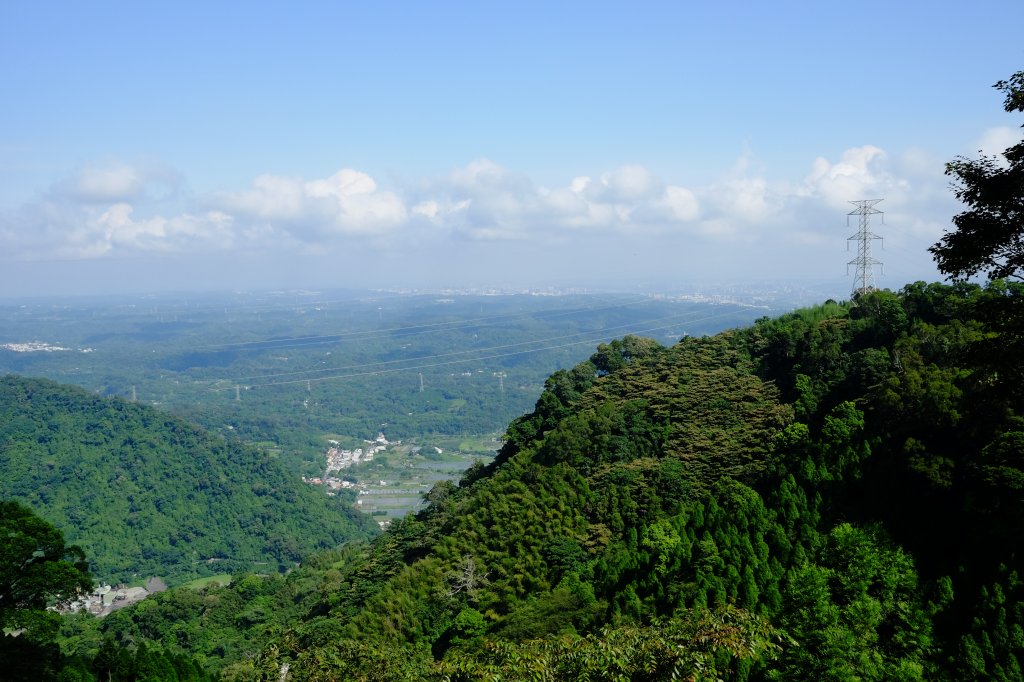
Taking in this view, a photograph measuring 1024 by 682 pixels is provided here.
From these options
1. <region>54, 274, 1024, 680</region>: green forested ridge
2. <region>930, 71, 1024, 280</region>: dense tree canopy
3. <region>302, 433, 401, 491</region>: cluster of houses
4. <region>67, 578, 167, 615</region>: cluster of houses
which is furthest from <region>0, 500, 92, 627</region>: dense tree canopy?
<region>302, 433, 401, 491</region>: cluster of houses

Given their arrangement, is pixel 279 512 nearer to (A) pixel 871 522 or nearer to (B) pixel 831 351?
(B) pixel 831 351

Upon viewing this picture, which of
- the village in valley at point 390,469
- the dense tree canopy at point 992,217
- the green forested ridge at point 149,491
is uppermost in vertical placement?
the dense tree canopy at point 992,217

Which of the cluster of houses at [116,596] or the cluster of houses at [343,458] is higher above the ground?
the cluster of houses at [116,596]

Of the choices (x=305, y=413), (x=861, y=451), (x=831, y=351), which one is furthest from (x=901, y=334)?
(x=305, y=413)

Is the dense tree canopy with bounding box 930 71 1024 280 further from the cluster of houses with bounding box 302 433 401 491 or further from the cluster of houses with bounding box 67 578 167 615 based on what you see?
the cluster of houses with bounding box 302 433 401 491

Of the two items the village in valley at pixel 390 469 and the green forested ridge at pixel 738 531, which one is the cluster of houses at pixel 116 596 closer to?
the village in valley at pixel 390 469

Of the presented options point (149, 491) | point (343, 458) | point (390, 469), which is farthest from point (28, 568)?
point (343, 458)

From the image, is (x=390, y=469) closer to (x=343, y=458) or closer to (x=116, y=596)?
(x=343, y=458)

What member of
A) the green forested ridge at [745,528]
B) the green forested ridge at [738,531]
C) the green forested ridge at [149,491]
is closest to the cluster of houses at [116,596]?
the green forested ridge at [149,491]

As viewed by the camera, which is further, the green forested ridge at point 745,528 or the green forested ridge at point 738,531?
the green forested ridge at point 738,531
